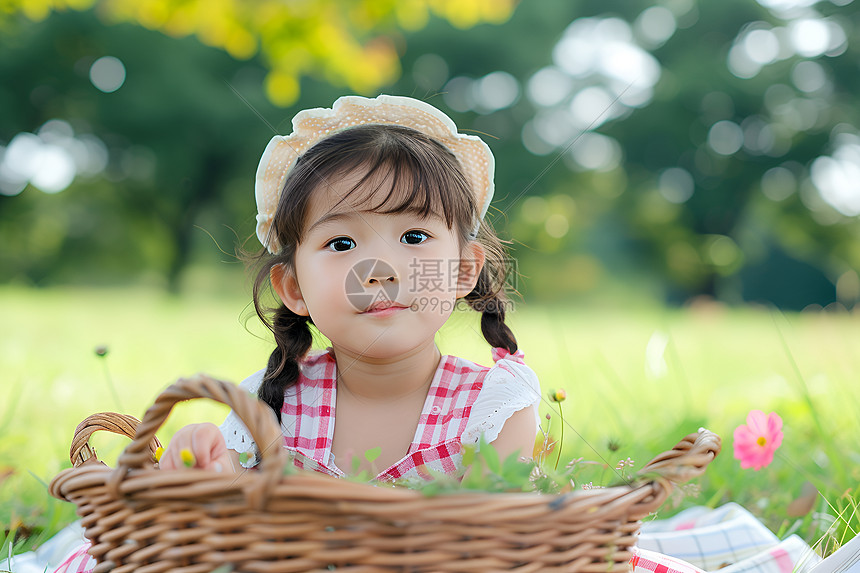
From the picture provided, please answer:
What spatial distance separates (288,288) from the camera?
1556 millimetres

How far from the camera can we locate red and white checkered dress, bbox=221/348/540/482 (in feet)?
4.47

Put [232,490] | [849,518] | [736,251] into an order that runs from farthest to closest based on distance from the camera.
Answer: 1. [736,251]
2. [849,518]
3. [232,490]

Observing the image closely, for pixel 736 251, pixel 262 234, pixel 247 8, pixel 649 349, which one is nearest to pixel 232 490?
pixel 262 234

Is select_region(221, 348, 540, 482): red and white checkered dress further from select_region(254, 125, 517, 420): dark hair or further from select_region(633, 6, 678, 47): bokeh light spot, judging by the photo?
select_region(633, 6, 678, 47): bokeh light spot

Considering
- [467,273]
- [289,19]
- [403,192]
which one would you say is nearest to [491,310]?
[467,273]

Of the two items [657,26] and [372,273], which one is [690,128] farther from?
[372,273]

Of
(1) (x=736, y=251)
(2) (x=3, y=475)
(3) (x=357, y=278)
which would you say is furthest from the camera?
(1) (x=736, y=251)

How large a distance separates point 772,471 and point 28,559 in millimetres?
1870

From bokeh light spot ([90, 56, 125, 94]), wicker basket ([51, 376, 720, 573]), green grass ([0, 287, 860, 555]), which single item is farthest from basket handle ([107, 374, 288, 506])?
bokeh light spot ([90, 56, 125, 94])

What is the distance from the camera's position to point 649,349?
86.6 inches

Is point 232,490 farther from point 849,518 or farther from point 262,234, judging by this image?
point 849,518

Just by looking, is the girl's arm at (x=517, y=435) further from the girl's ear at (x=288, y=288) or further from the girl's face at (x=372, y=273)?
the girl's ear at (x=288, y=288)

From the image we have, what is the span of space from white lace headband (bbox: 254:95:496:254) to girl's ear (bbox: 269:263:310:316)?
58 millimetres

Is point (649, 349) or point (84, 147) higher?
point (84, 147)
